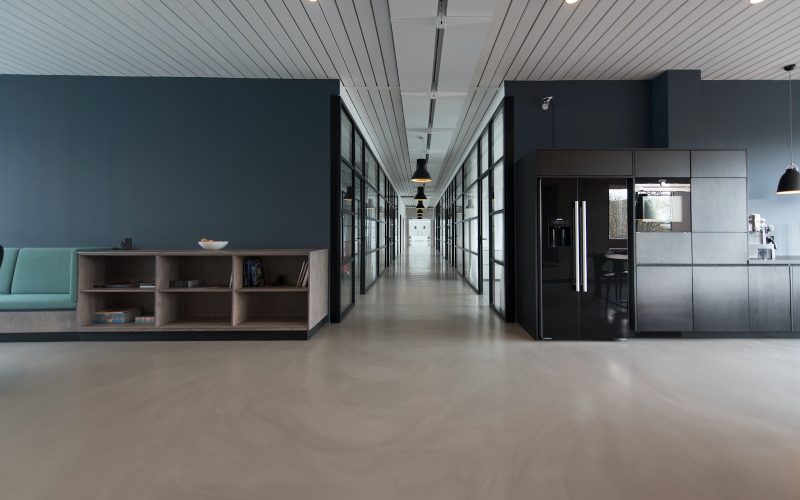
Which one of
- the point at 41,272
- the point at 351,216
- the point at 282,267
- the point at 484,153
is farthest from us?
the point at 484,153

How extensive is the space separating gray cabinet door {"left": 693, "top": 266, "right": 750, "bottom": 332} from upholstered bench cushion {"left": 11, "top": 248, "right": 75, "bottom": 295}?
7.78 metres

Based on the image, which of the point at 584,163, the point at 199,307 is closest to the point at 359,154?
the point at 199,307

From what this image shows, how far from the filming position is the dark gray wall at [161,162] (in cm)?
609

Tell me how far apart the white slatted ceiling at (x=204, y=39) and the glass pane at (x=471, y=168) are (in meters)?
3.26

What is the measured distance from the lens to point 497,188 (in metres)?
7.21

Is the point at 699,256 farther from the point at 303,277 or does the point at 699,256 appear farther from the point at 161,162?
the point at 161,162

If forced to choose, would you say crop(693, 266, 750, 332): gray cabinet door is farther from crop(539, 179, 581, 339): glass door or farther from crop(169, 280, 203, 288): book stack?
crop(169, 280, 203, 288): book stack

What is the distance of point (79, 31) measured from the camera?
4.85m

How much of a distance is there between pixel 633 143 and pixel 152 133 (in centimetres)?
670

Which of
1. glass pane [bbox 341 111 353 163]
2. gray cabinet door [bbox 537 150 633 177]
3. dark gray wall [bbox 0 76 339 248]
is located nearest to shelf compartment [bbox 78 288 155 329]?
dark gray wall [bbox 0 76 339 248]

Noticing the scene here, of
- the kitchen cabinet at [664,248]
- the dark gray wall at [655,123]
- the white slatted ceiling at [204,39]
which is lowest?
the kitchen cabinet at [664,248]

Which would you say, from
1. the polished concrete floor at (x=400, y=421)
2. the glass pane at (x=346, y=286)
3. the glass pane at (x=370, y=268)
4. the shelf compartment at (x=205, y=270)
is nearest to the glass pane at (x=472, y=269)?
the glass pane at (x=370, y=268)

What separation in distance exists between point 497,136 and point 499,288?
2.42 meters

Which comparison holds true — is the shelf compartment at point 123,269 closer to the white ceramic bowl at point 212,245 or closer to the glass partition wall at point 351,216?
the white ceramic bowl at point 212,245
